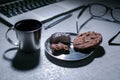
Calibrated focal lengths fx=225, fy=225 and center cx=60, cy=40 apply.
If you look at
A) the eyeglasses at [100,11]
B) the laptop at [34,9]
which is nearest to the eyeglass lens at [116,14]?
the eyeglasses at [100,11]

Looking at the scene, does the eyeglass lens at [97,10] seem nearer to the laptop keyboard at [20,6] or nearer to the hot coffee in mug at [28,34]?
the laptop keyboard at [20,6]

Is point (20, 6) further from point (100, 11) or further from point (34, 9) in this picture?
point (100, 11)

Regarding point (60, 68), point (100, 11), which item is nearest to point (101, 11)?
point (100, 11)

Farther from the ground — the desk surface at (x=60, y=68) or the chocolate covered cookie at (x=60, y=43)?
the chocolate covered cookie at (x=60, y=43)

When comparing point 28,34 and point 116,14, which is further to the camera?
point 116,14

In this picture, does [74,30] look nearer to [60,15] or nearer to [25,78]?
[60,15]
